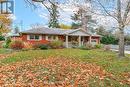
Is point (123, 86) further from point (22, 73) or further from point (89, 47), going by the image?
point (89, 47)

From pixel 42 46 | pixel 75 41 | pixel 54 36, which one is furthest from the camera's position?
pixel 75 41

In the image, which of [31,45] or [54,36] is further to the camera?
[54,36]

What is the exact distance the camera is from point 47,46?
35.6 meters

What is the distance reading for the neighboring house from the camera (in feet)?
134

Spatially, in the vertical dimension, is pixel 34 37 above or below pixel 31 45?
above

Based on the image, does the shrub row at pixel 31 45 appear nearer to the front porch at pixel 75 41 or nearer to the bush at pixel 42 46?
the bush at pixel 42 46

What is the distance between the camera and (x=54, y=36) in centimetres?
4369

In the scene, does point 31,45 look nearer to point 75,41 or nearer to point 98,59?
point 75,41

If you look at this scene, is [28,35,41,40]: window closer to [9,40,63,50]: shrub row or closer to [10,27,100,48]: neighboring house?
[10,27,100,48]: neighboring house

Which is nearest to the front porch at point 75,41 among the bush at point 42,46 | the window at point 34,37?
the window at point 34,37

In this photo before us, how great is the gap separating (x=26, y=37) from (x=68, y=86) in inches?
1317

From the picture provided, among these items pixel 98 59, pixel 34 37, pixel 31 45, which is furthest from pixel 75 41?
pixel 98 59

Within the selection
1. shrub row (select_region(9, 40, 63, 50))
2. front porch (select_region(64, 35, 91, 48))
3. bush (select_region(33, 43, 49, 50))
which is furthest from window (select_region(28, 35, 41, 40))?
bush (select_region(33, 43, 49, 50))

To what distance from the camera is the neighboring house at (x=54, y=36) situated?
40978mm
